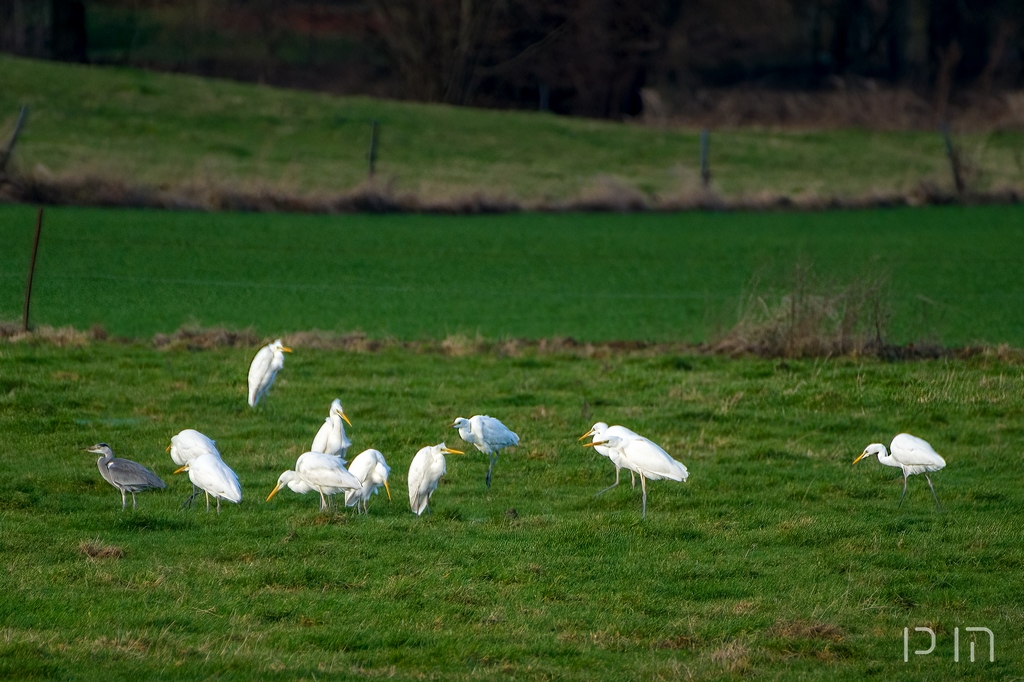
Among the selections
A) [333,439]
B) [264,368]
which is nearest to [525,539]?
[333,439]

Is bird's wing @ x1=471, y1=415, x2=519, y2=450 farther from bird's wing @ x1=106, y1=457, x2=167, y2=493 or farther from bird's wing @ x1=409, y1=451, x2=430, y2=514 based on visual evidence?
bird's wing @ x1=106, y1=457, x2=167, y2=493

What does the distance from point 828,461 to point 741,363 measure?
13.7ft

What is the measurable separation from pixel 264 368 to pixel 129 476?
3669mm

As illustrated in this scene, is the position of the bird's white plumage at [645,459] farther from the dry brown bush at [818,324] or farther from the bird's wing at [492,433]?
the dry brown bush at [818,324]

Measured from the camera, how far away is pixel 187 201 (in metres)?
29.5

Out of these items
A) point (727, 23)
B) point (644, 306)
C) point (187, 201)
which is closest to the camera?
point (644, 306)

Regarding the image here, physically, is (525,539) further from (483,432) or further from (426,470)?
(483,432)

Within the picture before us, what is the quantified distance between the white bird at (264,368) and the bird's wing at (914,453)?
620 cm

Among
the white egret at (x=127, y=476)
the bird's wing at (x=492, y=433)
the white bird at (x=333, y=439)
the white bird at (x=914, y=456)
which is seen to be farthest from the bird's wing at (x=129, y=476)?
the white bird at (x=914, y=456)

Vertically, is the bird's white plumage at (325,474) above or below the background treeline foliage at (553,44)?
below

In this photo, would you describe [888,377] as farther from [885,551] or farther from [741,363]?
[885,551]

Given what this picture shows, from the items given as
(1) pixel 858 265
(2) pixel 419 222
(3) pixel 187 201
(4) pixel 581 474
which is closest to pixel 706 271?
(1) pixel 858 265

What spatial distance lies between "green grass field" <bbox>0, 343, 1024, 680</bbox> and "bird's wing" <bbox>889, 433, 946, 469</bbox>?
493mm

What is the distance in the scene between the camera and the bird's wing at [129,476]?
32.0 feet
